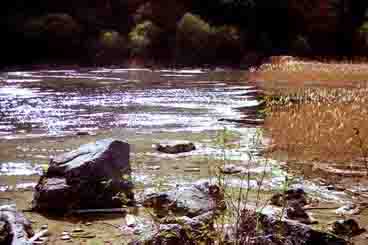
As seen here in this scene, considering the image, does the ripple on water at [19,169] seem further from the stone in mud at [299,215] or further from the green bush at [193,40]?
the green bush at [193,40]

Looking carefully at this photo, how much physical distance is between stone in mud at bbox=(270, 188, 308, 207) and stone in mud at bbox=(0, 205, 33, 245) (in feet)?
8.48

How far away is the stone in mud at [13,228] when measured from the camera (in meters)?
5.29

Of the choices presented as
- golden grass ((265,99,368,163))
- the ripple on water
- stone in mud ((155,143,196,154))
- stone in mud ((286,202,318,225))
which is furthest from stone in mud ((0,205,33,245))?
golden grass ((265,99,368,163))

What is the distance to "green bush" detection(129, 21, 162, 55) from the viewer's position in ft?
150

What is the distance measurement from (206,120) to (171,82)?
1350 cm

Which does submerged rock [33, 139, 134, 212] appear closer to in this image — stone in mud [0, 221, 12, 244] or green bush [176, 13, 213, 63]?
stone in mud [0, 221, 12, 244]

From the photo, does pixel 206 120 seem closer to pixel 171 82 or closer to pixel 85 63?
pixel 171 82

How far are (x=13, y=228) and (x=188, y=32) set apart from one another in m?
40.4

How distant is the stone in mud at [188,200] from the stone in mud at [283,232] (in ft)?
2.50

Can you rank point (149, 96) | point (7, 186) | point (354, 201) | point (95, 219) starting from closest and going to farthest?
1. point (95, 219)
2. point (354, 201)
3. point (7, 186)
4. point (149, 96)

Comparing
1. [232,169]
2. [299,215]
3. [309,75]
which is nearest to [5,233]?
[299,215]

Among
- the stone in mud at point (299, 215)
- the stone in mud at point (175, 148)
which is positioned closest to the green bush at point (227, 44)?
the stone in mud at point (175, 148)

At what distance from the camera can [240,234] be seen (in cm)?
502

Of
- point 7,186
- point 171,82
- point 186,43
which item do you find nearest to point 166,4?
point 186,43
